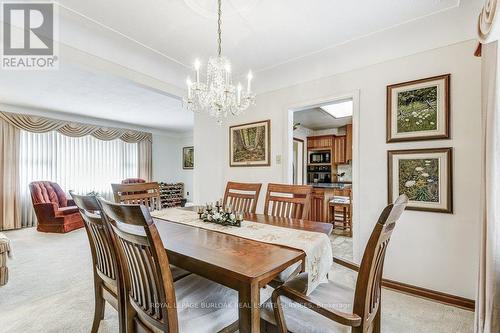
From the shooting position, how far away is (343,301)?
1226 mm

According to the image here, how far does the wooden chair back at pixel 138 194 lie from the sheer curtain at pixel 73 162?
4.36 meters

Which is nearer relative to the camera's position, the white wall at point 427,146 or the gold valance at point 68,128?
the white wall at point 427,146

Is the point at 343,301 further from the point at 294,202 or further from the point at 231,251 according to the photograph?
the point at 294,202

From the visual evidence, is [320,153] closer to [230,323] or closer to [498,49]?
[498,49]

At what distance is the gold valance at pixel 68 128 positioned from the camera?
186 inches

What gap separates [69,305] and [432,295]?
329 centimetres

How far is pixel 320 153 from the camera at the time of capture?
666 cm

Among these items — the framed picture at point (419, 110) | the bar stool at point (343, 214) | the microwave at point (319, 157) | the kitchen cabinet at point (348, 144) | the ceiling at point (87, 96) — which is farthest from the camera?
the microwave at point (319, 157)

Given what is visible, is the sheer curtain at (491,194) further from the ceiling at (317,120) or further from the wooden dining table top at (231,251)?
the ceiling at (317,120)

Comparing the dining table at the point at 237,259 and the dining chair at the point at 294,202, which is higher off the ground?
the dining chair at the point at 294,202

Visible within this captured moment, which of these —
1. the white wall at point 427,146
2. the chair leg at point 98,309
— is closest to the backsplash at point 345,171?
the white wall at point 427,146

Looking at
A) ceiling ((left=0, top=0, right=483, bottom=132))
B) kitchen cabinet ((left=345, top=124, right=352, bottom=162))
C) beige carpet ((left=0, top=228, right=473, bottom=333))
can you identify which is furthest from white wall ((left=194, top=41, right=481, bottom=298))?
kitchen cabinet ((left=345, top=124, right=352, bottom=162))

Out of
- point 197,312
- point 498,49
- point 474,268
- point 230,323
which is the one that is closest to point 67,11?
point 197,312

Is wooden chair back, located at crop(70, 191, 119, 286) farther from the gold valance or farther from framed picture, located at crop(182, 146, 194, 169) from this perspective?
framed picture, located at crop(182, 146, 194, 169)
